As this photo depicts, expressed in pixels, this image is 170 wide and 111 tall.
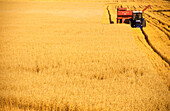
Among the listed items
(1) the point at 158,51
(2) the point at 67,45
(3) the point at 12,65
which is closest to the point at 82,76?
(3) the point at 12,65

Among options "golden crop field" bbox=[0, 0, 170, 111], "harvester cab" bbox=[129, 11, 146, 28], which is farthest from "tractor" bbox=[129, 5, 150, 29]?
"golden crop field" bbox=[0, 0, 170, 111]

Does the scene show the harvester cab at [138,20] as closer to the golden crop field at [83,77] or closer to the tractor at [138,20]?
the tractor at [138,20]

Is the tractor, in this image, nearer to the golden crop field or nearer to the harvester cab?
the harvester cab

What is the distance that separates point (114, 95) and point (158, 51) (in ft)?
20.3

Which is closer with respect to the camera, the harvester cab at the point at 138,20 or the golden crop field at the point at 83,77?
the golden crop field at the point at 83,77

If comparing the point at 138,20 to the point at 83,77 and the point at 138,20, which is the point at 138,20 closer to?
the point at 138,20

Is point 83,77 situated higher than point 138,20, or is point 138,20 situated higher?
point 138,20

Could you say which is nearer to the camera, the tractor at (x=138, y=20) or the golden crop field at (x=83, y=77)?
the golden crop field at (x=83, y=77)

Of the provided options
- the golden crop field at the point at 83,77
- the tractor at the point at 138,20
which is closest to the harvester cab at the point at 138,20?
the tractor at the point at 138,20

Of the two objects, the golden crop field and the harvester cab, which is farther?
the harvester cab

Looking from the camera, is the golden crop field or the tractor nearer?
the golden crop field

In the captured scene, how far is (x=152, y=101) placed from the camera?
15.1 ft

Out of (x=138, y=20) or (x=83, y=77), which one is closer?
(x=83, y=77)

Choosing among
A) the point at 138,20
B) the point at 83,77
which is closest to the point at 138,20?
the point at 138,20
